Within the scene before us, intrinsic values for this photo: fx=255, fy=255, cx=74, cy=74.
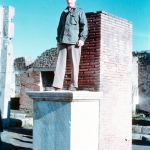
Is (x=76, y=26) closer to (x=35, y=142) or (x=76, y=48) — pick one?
(x=76, y=48)

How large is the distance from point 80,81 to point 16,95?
1563 cm

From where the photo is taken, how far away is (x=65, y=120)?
390cm

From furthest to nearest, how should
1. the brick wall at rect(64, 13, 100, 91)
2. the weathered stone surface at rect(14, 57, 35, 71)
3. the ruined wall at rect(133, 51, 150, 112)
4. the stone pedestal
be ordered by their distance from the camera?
the weathered stone surface at rect(14, 57, 35, 71) < the ruined wall at rect(133, 51, 150, 112) < the brick wall at rect(64, 13, 100, 91) < the stone pedestal

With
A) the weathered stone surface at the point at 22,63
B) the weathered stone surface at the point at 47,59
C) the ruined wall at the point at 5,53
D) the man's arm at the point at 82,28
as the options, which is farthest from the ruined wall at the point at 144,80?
the man's arm at the point at 82,28

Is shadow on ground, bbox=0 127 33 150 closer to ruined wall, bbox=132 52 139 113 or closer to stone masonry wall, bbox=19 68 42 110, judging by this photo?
stone masonry wall, bbox=19 68 42 110

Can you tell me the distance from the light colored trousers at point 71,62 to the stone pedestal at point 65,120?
451mm

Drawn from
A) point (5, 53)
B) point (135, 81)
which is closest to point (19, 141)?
point (5, 53)

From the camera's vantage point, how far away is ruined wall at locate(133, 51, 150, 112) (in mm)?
17688

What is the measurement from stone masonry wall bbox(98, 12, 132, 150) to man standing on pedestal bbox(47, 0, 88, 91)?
1103 millimetres

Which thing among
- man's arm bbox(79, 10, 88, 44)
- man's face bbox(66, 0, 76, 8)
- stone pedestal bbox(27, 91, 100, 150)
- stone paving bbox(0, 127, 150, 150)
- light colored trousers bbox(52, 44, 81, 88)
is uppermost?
man's face bbox(66, 0, 76, 8)

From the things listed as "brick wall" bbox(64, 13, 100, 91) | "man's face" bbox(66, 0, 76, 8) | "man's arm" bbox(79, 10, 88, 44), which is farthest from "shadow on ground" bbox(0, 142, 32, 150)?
→ "man's face" bbox(66, 0, 76, 8)

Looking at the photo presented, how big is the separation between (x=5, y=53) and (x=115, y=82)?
6681 millimetres

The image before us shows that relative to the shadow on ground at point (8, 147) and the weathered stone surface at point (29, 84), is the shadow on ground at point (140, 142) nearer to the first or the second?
the shadow on ground at point (8, 147)

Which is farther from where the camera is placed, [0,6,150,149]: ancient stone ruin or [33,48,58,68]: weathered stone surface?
[33,48,58,68]: weathered stone surface
